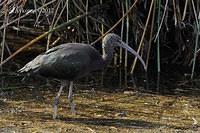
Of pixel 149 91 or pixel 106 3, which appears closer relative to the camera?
pixel 149 91

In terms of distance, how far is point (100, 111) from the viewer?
682 cm

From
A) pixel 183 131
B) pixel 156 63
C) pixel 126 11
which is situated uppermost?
pixel 126 11

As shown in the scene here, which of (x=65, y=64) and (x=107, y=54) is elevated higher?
(x=107, y=54)

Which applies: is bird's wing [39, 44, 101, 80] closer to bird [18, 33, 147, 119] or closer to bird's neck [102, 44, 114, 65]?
bird [18, 33, 147, 119]

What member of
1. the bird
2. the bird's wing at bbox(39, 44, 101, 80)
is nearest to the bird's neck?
the bird

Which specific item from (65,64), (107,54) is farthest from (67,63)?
(107,54)

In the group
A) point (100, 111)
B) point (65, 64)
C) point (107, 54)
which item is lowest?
point (100, 111)

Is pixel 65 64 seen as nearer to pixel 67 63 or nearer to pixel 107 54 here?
pixel 67 63

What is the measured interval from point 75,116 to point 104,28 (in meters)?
3.29

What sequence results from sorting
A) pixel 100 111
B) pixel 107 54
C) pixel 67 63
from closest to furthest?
pixel 67 63
pixel 100 111
pixel 107 54

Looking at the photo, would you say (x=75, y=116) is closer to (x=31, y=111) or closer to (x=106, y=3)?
(x=31, y=111)

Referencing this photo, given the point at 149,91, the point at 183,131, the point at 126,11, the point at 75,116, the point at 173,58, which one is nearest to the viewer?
the point at 183,131

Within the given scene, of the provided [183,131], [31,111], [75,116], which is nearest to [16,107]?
[31,111]

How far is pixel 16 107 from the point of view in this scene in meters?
6.73
